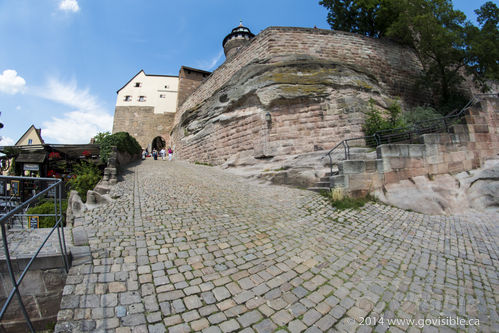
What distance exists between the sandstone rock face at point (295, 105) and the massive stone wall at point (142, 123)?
1766 cm

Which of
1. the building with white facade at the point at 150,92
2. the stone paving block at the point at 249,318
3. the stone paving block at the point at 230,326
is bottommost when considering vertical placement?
the stone paving block at the point at 249,318

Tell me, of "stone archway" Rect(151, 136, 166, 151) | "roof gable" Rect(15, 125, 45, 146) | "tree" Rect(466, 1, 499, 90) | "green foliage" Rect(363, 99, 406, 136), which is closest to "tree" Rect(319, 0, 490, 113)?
"tree" Rect(466, 1, 499, 90)

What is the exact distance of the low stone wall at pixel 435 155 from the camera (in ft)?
19.3

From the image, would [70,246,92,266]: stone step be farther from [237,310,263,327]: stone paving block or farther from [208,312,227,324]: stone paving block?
[237,310,263,327]: stone paving block

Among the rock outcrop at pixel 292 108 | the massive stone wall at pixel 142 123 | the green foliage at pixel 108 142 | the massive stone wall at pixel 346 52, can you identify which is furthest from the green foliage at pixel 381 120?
the massive stone wall at pixel 142 123

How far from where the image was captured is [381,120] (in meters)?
8.98

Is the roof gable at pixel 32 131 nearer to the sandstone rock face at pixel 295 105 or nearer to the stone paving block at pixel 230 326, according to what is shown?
the sandstone rock face at pixel 295 105

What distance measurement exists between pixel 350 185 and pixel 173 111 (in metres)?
26.5

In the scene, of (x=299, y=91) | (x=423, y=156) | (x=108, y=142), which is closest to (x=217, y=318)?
(x=423, y=156)

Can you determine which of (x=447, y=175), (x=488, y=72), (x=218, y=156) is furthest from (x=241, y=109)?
(x=488, y=72)

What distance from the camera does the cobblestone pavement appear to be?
6.86ft

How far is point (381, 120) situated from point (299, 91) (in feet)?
11.9

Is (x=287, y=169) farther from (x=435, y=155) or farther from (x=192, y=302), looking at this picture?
(x=192, y=302)

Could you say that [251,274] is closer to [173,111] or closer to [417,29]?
[417,29]
